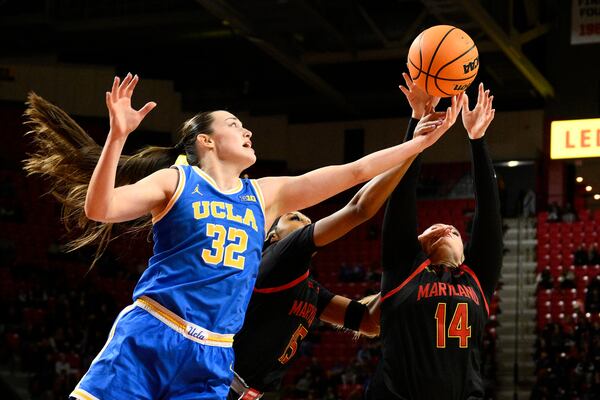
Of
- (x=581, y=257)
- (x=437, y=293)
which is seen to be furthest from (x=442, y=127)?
(x=581, y=257)

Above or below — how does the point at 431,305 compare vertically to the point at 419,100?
below

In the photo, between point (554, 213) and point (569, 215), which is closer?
point (569, 215)

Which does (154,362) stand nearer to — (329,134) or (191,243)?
(191,243)

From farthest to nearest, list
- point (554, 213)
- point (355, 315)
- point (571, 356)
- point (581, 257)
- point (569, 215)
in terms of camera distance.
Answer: point (554, 213) → point (569, 215) → point (581, 257) → point (571, 356) → point (355, 315)

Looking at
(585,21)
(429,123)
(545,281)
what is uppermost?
(585,21)

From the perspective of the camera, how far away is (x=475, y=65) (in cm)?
471

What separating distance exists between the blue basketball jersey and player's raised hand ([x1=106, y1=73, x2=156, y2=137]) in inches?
15.4

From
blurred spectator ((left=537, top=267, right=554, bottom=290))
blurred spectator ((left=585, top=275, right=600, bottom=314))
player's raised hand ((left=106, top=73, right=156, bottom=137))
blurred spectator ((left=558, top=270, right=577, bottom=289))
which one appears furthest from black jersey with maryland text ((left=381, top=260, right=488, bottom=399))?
blurred spectator ((left=537, top=267, right=554, bottom=290))

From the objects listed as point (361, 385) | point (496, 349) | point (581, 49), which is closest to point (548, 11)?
point (581, 49)

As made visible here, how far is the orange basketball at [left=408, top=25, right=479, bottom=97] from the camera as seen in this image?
14.7 feet

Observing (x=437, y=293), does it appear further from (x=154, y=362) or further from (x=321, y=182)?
(x=154, y=362)

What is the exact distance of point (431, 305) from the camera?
172 inches

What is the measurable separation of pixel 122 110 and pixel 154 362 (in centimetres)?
93

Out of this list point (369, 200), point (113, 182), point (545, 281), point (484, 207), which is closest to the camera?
point (113, 182)
